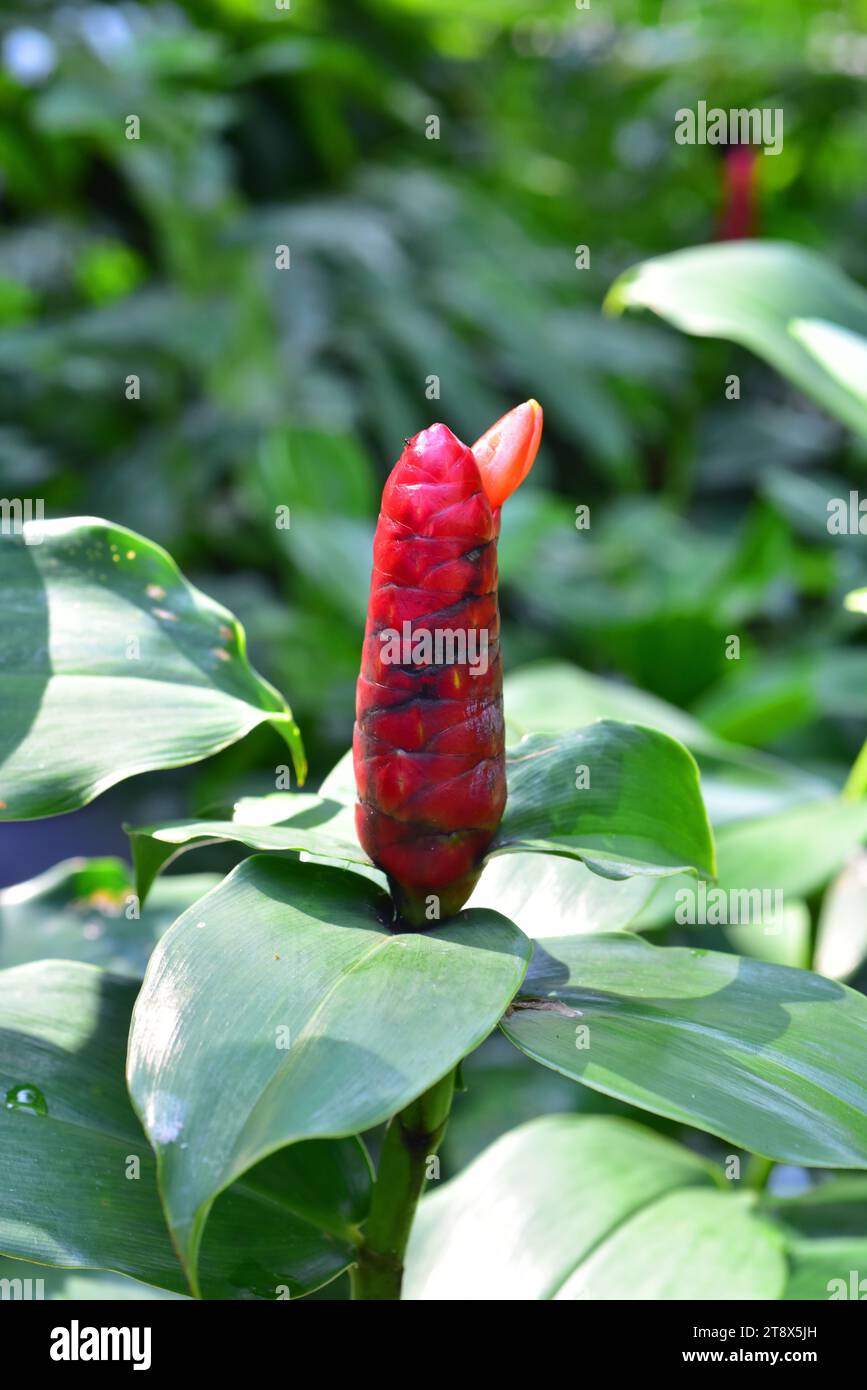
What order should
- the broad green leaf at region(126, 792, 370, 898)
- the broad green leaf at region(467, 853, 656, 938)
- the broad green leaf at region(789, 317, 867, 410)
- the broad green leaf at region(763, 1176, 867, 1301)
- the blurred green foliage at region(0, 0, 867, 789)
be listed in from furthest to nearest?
the blurred green foliage at region(0, 0, 867, 789)
the broad green leaf at region(789, 317, 867, 410)
the broad green leaf at region(763, 1176, 867, 1301)
the broad green leaf at region(467, 853, 656, 938)
the broad green leaf at region(126, 792, 370, 898)

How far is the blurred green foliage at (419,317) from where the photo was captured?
1.96m

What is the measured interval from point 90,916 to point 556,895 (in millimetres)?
353

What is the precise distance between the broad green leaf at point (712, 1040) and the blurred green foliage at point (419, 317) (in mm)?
934

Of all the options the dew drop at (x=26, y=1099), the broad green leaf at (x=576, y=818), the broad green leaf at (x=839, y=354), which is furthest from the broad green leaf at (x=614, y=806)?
the broad green leaf at (x=839, y=354)

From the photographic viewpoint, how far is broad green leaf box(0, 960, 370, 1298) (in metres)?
0.49

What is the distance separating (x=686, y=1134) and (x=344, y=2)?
10.4ft

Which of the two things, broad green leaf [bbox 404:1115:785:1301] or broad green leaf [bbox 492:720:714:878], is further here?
broad green leaf [bbox 404:1115:785:1301]

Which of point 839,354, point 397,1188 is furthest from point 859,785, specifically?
point 397,1188

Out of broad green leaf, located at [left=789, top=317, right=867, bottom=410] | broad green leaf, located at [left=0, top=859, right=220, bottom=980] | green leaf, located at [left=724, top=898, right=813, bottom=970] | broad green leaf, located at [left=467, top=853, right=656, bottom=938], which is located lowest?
green leaf, located at [left=724, top=898, right=813, bottom=970]

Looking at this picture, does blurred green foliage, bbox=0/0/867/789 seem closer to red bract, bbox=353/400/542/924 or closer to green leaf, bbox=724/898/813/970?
green leaf, bbox=724/898/813/970

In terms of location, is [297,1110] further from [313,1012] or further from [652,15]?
[652,15]

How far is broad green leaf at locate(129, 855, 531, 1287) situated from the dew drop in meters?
0.14

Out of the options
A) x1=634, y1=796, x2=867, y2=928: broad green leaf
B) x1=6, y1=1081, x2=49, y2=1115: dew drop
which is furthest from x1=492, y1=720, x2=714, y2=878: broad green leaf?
x1=634, y1=796, x2=867, y2=928: broad green leaf

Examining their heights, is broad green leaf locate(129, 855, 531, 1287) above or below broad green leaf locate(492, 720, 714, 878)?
below
